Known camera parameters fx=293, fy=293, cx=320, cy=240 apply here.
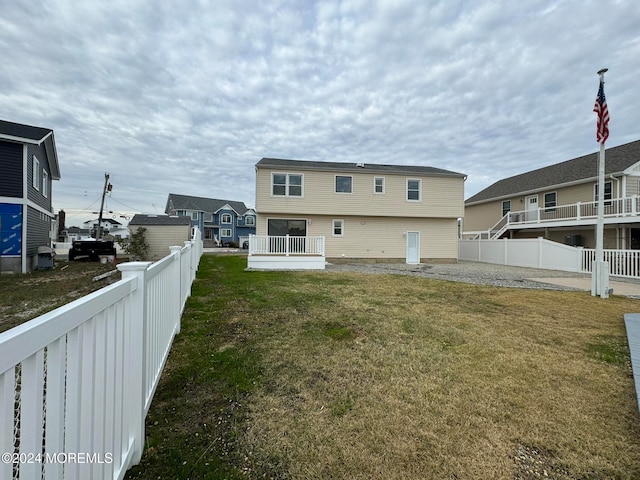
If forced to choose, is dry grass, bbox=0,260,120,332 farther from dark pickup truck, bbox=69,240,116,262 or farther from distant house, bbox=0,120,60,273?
dark pickup truck, bbox=69,240,116,262

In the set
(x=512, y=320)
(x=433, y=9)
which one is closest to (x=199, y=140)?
(x=433, y=9)

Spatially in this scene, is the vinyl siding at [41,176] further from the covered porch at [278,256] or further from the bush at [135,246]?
the covered porch at [278,256]

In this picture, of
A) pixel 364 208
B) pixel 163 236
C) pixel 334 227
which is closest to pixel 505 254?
pixel 364 208

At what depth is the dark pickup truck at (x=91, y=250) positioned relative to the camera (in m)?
18.1

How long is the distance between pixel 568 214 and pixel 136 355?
73.0ft

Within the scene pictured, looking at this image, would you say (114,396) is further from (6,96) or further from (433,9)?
(6,96)

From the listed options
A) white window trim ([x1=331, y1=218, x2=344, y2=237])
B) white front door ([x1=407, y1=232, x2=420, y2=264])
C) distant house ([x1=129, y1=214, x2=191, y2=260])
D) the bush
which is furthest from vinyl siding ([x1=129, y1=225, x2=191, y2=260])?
white front door ([x1=407, y1=232, x2=420, y2=264])

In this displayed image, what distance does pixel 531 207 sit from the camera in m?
21.0

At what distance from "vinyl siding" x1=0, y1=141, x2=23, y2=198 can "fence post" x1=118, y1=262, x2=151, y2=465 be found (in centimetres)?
1532

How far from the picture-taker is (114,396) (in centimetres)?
158

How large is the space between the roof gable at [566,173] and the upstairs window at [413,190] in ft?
29.8

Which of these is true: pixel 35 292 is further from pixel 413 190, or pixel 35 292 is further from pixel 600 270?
pixel 413 190

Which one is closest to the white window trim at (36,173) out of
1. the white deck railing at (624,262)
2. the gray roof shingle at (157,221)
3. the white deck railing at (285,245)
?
the gray roof shingle at (157,221)

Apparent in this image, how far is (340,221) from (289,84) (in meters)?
8.06
